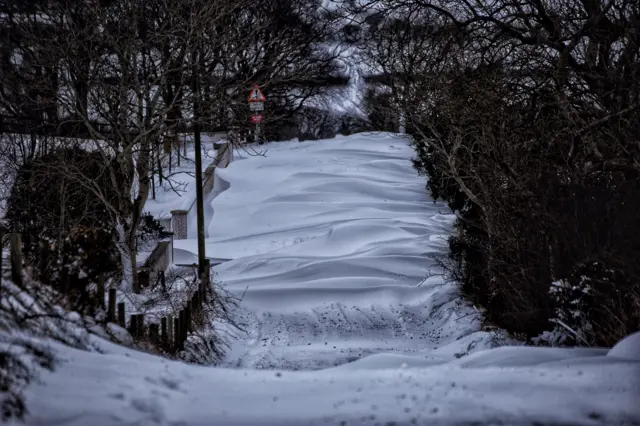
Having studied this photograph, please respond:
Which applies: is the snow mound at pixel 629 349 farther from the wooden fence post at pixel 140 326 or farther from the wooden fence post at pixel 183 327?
the wooden fence post at pixel 183 327

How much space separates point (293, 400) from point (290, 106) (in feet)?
128

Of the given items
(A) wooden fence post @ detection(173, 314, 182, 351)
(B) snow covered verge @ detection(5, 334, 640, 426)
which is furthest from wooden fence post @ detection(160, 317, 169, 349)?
(B) snow covered verge @ detection(5, 334, 640, 426)

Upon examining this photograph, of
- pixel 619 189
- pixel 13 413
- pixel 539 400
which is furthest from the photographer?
pixel 619 189

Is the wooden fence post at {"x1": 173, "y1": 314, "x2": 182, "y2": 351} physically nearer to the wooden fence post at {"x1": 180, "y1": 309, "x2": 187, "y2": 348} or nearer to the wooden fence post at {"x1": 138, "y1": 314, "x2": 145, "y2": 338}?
the wooden fence post at {"x1": 180, "y1": 309, "x2": 187, "y2": 348}

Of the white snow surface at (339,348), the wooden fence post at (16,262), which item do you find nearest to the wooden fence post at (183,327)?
the white snow surface at (339,348)

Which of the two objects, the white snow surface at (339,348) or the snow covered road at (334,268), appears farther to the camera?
the snow covered road at (334,268)

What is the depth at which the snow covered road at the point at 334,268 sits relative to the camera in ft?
44.2

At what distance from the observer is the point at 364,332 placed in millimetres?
14680

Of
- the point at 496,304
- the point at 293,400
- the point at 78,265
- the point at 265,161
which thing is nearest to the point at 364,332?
the point at 496,304

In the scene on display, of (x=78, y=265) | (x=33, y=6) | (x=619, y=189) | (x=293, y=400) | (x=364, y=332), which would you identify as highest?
(x=33, y=6)

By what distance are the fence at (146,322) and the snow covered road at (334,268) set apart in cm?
89

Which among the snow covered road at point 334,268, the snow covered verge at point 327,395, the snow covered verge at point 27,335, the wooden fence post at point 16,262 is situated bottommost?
the snow covered road at point 334,268

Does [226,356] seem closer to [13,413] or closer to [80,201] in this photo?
[13,413]

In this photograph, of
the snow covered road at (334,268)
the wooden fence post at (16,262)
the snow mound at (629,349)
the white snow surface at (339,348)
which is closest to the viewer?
the white snow surface at (339,348)
